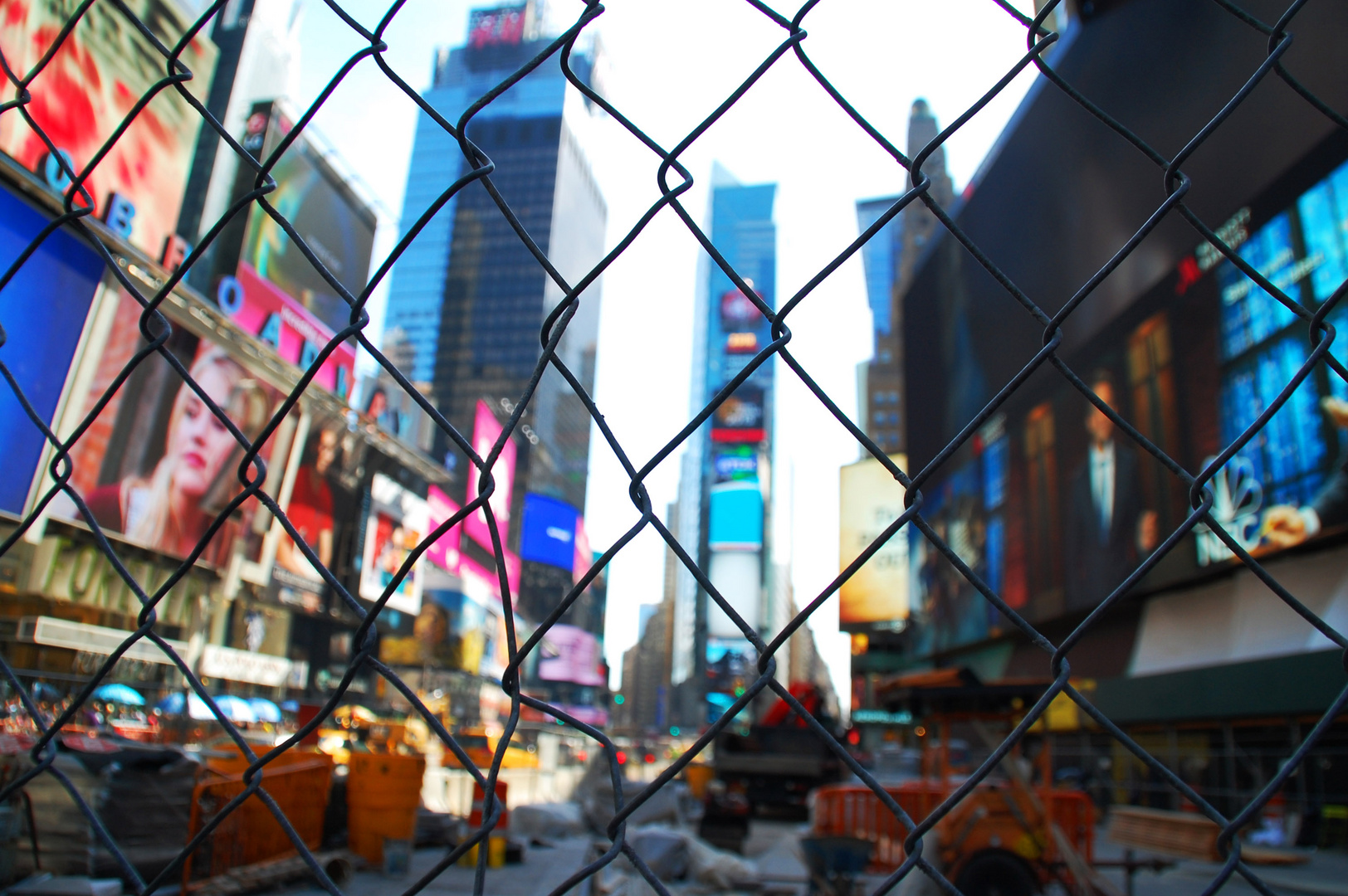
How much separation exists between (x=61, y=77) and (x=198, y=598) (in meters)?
17.5

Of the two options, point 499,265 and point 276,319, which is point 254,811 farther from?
point 499,265

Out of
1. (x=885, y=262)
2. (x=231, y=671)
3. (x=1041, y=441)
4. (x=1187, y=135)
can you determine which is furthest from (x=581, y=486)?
(x=1187, y=135)

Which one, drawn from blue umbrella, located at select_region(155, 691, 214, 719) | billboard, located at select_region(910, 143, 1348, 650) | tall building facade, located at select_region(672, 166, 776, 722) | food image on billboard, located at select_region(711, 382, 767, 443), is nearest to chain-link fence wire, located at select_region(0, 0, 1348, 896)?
billboard, located at select_region(910, 143, 1348, 650)

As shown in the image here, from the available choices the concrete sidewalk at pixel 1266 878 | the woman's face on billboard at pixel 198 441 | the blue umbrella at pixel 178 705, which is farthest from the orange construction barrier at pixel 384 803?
the woman's face on billboard at pixel 198 441

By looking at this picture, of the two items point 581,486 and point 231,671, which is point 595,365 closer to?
point 581,486

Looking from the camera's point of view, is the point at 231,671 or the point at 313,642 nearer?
the point at 231,671

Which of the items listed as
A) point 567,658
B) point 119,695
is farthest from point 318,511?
point 567,658

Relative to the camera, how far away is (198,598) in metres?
27.9

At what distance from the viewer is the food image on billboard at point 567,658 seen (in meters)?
68.1

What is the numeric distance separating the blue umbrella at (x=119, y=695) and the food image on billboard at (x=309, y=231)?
1475 centimetres

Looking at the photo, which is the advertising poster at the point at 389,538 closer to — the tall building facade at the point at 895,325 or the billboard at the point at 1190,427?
the billboard at the point at 1190,427

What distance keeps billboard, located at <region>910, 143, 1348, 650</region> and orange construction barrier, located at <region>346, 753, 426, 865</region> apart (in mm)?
9173

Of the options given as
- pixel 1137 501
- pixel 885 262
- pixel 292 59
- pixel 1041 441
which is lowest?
pixel 1137 501

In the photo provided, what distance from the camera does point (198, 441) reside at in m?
25.8
